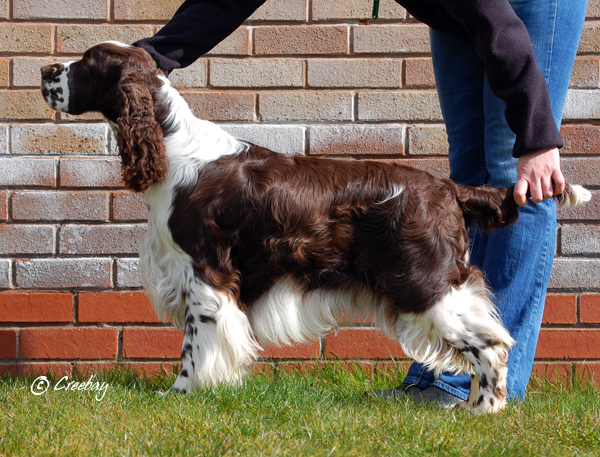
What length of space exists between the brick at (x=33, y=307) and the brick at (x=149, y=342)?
39 centimetres

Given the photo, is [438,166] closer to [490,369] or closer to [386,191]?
[386,191]

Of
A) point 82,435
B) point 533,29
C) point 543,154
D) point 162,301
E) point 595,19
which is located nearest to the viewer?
point 82,435

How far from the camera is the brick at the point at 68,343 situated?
12.0ft

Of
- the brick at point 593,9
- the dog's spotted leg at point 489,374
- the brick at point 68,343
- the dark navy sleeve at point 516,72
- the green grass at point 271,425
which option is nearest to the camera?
the green grass at point 271,425

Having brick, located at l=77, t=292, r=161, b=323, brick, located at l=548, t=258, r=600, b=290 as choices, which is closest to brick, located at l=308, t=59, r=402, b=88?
brick, located at l=548, t=258, r=600, b=290

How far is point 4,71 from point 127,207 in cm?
105

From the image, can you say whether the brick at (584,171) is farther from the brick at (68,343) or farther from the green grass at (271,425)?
the brick at (68,343)

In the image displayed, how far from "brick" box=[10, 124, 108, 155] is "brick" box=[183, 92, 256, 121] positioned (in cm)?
56

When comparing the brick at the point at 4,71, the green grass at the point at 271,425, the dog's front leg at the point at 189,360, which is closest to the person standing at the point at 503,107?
the green grass at the point at 271,425

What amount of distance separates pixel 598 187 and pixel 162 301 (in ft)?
8.17

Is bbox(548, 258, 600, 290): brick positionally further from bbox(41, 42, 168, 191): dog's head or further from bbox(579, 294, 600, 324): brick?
bbox(41, 42, 168, 191): dog's head

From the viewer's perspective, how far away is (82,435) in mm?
1977

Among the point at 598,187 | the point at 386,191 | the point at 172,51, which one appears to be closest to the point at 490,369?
the point at 386,191

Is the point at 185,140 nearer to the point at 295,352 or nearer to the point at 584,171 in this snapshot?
the point at 295,352
